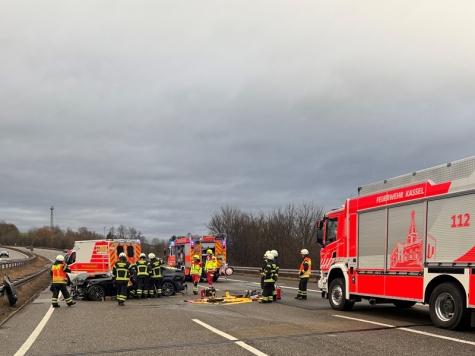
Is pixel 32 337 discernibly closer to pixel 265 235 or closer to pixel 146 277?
pixel 146 277

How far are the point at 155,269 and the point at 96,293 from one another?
7.25ft

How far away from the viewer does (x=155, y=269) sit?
16.8m

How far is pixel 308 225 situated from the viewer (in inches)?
1933

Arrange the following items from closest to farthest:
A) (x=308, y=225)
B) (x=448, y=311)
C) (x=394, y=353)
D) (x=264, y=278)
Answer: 1. (x=394, y=353)
2. (x=448, y=311)
3. (x=264, y=278)
4. (x=308, y=225)

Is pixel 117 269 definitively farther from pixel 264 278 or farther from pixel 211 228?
pixel 211 228

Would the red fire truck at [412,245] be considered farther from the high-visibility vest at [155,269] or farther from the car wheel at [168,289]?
the car wheel at [168,289]

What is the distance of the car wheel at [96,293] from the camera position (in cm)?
1609

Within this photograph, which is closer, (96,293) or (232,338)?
(232,338)

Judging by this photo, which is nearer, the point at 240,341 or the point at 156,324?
the point at 240,341

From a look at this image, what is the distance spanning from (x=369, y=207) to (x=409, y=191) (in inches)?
58.7

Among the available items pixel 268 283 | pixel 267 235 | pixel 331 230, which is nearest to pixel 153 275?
pixel 268 283

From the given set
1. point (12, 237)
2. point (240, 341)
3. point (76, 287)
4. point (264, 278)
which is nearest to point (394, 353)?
point (240, 341)

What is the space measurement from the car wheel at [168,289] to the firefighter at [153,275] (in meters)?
0.51

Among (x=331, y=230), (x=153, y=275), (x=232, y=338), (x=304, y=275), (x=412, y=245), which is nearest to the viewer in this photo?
(x=232, y=338)
